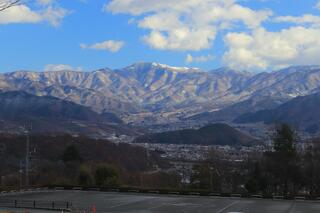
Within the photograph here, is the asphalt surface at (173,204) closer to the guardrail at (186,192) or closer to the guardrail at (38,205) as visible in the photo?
the guardrail at (38,205)

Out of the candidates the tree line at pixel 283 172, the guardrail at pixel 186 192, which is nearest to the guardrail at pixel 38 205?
the guardrail at pixel 186 192

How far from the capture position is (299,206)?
185 feet

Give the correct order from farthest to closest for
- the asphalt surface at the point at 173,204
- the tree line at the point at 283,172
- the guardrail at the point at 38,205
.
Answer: the tree line at the point at 283,172 → the guardrail at the point at 38,205 → the asphalt surface at the point at 173,204

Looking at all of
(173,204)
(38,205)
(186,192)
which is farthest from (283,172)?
(38,205)

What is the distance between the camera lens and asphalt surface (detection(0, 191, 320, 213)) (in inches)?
2046

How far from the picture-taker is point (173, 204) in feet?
191

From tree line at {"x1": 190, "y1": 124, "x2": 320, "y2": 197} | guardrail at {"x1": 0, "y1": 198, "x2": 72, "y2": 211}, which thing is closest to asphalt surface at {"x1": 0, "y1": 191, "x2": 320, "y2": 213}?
guardrail at {"x1": 0, "y1": 198, "x2": 72, "y2": 211}

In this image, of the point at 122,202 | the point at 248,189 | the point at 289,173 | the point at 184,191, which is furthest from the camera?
the point at 289,173

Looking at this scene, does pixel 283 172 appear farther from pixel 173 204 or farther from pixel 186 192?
pixel 173 204

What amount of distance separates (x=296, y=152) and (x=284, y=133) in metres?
4.37

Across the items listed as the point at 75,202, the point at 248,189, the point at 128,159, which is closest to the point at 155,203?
the point at 75,202

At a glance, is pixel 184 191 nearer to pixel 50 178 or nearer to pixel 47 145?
pixel 50 178

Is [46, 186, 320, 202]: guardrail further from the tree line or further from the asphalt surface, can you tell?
the tree line

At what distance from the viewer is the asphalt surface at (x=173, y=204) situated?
5197 centimetres
